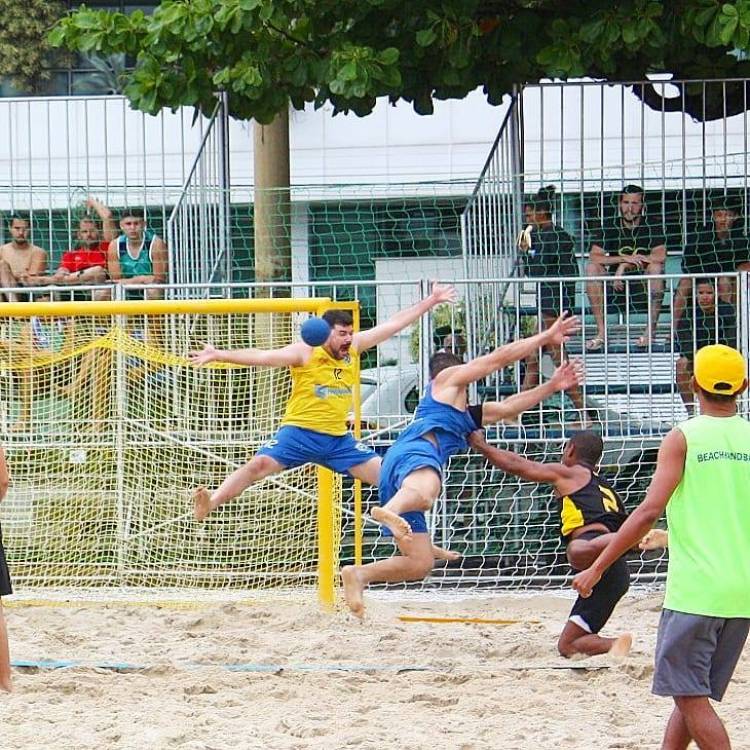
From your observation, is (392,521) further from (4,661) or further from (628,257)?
(628,257)

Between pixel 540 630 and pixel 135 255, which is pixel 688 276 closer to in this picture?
pixel 540 630

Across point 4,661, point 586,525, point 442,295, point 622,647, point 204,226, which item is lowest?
point 622,647

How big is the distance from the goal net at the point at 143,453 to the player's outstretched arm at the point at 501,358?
214cm

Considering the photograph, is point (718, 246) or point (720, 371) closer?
point (720, 371)

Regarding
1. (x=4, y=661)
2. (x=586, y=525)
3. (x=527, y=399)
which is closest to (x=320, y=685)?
(x=4, y=661)

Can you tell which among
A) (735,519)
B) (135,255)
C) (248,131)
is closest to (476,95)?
(248,131)

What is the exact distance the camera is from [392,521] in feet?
25.9

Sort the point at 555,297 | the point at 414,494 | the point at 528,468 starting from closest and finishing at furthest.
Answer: the point at 528,468 → the point at 414,494 → the point at 555,297

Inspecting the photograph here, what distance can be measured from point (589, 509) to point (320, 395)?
221 cm

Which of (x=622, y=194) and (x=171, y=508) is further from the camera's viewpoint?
(x=622, y=194)

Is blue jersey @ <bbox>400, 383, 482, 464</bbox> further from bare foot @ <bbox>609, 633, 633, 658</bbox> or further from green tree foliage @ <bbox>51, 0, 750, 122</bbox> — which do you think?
green tree foliage @ <bbox>51, 0, 750, 122</bbox>

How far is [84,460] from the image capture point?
10.5 meters

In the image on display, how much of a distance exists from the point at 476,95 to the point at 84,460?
1192cm

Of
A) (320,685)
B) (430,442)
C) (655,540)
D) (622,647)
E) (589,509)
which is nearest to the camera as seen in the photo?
(655,540)
